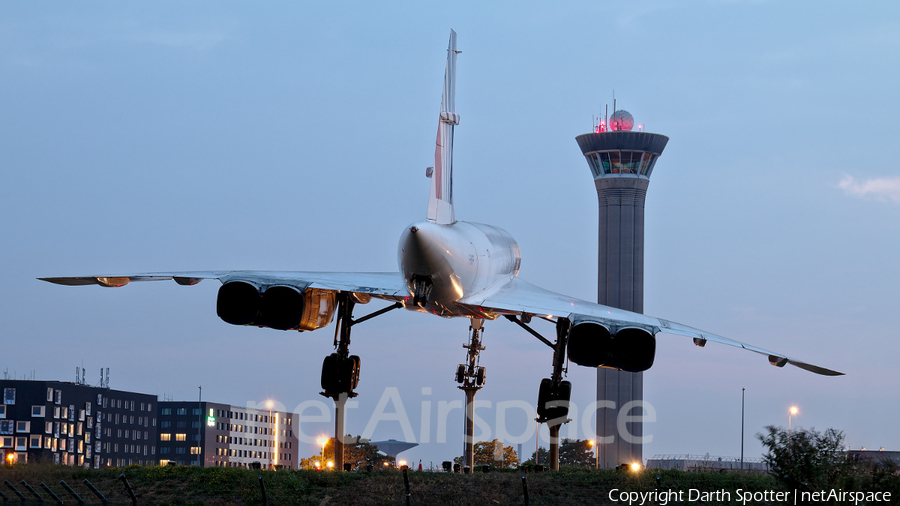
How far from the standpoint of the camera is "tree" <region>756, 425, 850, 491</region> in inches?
684

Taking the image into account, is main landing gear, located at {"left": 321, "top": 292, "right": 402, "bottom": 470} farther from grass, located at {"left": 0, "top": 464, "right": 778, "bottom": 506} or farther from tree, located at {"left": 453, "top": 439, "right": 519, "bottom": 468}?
tree, located at {"left": 453, "top": 439, "right": 519, "bottom": 468}

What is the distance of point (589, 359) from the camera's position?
20.8m

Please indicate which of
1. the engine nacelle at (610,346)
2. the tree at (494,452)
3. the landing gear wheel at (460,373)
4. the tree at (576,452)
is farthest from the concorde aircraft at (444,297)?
the tree at (576,452)

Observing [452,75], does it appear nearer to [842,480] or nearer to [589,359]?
[589,359]

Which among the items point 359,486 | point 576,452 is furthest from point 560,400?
point 576,452

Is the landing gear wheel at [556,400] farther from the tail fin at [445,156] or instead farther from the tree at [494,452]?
the tree at [494,452]

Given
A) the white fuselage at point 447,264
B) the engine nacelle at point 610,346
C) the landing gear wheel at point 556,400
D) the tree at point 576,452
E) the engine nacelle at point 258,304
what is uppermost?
the white fuselage at point 447,264

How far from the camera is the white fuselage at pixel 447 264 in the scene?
21812 mm

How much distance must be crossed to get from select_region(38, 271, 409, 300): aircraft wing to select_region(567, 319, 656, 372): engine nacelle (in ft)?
13.7

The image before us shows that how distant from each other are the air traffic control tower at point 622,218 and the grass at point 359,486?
76524mm

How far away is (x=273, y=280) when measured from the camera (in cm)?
2202

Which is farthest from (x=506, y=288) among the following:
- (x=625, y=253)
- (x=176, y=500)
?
(x=625, y=253)

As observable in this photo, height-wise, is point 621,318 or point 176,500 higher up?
point 621,318

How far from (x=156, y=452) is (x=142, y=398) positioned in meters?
6.64
